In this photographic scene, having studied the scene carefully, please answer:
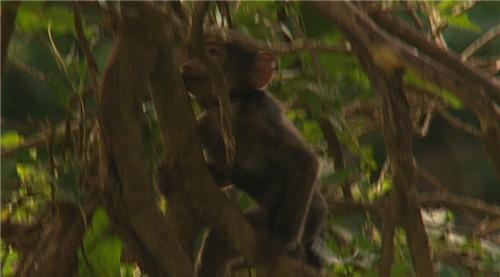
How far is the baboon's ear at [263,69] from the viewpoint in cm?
219

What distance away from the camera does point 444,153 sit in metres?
5.48

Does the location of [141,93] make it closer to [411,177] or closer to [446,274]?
[411,177]

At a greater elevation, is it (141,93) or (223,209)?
(141,93)

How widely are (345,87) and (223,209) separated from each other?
598 millimetres

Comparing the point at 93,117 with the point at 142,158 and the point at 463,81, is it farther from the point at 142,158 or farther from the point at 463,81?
the point at 463,81

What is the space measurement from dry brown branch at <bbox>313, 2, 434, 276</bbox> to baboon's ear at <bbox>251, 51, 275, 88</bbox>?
725mm

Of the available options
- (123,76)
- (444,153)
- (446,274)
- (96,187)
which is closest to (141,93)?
(123,76)

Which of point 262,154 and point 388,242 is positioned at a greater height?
point 388,242

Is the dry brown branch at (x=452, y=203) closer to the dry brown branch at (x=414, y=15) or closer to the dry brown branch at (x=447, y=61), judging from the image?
the dry brown branch at (x=414, y=15)

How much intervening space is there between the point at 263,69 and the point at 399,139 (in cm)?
86

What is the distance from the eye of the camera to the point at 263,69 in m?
2.27

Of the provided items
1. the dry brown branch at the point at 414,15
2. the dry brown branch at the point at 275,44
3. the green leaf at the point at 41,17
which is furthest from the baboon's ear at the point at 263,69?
the green leaf at the point at 41,17

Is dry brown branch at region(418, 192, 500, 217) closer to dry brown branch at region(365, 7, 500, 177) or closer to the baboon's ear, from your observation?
the baboon's ear

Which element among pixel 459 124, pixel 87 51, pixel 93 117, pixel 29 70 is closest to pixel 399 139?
pixel 87 51
